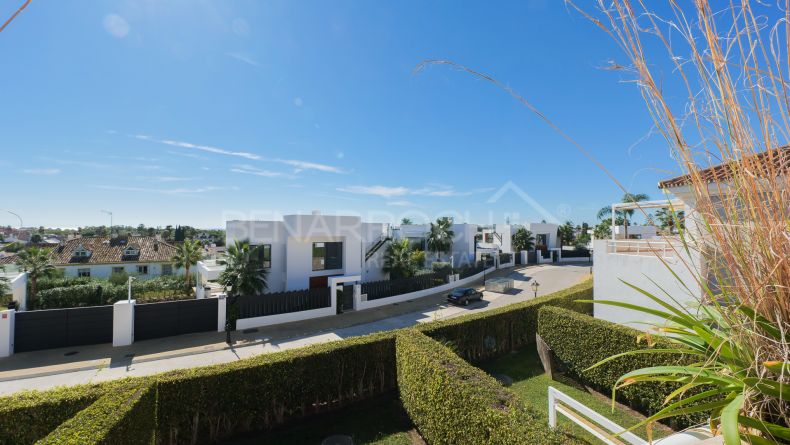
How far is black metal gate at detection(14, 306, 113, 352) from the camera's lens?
11.5 m

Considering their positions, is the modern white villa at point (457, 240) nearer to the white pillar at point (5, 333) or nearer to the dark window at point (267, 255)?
the dark window at point (267, 255)

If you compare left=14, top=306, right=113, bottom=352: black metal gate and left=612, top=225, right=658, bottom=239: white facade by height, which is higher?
left=612, top=225, right=658, bottom=239: white facade

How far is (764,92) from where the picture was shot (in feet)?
4.16

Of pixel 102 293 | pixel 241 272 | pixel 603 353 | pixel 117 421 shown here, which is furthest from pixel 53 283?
pixel 603 353

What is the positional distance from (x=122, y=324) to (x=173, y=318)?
165cm

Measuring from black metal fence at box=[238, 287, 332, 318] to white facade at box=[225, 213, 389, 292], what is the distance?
2535mm

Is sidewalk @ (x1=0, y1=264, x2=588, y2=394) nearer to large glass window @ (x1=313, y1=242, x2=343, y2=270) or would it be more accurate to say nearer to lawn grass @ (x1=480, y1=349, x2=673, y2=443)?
large glass window @ (x1=313, y1=242, x2=343, y2=270)

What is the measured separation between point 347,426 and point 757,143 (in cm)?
767

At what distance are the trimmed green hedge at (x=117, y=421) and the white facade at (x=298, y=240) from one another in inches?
502

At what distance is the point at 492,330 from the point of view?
10375mm

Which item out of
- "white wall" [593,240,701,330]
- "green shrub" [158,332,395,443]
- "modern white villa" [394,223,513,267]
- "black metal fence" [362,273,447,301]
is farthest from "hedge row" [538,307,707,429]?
"modern white villa" [394,223,513,267]

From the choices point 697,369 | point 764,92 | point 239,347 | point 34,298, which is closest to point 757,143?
point 764,92

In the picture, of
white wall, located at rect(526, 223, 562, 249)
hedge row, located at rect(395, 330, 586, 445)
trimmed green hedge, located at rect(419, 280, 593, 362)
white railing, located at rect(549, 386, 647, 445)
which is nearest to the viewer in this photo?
white railing, located at rect(549, 386, 647, 445)

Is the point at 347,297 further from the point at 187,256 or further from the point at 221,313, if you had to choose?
the point at 187,256
